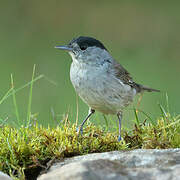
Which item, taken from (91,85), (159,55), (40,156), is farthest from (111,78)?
(159,55)

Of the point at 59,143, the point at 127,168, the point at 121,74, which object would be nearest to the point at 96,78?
the point at 121,74

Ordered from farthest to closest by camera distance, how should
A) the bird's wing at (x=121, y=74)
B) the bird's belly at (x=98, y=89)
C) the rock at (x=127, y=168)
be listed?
the bird's wing at (x=121, y=74)
the bird's belly at (x=98, y=89)
the rock at (x=127, y=168)

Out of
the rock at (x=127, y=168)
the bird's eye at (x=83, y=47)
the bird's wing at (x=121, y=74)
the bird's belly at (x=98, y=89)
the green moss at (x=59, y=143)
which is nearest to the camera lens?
the rock at (x=127, y=168)

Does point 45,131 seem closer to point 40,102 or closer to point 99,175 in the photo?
point 99,175

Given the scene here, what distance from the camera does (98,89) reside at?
5336mm

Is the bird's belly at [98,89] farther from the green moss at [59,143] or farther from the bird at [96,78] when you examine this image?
the green moss at [59,143]

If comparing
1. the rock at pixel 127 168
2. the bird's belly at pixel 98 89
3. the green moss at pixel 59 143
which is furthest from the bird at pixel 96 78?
the rock at pixel 127 168

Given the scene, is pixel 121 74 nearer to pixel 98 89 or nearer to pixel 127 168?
pixel 98 89

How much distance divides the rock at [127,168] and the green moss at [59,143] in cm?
50

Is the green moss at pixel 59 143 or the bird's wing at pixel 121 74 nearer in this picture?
the green moss at pixel 59 143

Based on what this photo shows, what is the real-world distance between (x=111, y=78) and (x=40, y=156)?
2.12 meters

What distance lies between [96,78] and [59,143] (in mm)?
1661

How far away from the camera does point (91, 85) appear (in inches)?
210

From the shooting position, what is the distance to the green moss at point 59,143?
3734 millimetres
